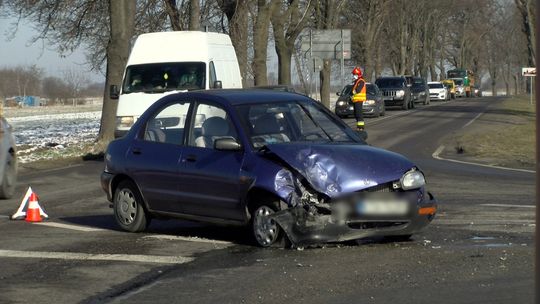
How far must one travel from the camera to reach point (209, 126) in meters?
9.55

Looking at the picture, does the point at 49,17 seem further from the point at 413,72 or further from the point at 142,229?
the point at 413,72

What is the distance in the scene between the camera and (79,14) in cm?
3127

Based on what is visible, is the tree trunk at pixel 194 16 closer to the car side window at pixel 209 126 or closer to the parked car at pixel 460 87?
the car side window at pixel 209 126

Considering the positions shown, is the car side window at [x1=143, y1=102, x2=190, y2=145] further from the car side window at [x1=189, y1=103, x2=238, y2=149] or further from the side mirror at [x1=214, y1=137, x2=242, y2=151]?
the side mirror at [x1=214, y1=137, x2=242, y2=151]

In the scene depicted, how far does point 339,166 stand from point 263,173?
29.4 inches

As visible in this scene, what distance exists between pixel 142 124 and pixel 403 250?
11.4ft

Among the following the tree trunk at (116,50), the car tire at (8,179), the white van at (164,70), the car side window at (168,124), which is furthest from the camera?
the tree trunk at (116,50)

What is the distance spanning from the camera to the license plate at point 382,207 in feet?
27.7

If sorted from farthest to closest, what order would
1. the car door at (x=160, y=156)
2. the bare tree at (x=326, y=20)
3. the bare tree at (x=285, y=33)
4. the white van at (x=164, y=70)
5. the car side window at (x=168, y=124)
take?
the bare tree at (x=326, y=20), the bare tree at (x=285, y=33), the white van at (x=164, y=70), the car side window at (x=168, y=124), the car door at (x=160, y=156)

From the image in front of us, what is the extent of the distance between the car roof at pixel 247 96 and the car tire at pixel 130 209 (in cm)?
132

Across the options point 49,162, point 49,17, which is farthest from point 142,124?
point 49,17

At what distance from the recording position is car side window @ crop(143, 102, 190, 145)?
991cm

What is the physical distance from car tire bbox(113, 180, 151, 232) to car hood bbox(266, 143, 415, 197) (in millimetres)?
2114

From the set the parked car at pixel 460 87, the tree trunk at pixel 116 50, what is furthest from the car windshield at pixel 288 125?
the parked car at pixel 460 87
